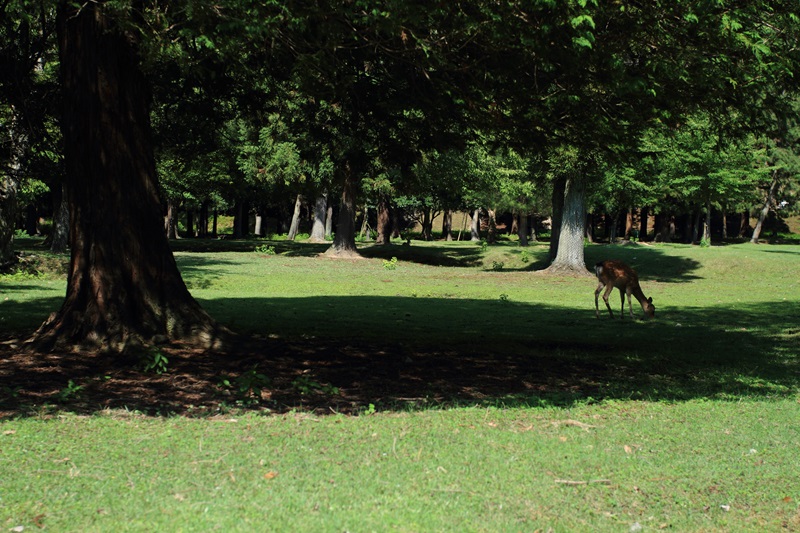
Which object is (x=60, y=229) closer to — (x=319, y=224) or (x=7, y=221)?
(x=7, y=221)

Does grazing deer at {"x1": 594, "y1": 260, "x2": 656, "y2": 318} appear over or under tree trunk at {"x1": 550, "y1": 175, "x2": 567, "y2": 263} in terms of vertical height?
under

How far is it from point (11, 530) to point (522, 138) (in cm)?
913

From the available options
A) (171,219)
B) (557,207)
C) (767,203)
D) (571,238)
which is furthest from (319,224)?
(767,203)

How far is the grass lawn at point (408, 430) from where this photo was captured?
18.9 feet

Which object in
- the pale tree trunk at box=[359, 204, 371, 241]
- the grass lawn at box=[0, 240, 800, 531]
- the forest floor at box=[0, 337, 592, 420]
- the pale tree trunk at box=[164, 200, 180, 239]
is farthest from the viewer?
the pale tree trunk at box=[359, 204, 371, 241]

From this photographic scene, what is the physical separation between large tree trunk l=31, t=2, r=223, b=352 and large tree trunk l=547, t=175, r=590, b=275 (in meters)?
24.2

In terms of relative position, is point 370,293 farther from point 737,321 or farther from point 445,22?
point 445,22

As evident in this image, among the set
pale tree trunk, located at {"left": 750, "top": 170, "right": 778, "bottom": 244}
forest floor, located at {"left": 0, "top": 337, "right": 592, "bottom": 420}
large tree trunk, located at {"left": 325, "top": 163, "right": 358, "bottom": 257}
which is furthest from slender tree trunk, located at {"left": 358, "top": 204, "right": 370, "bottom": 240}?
forest floor, located at {"left": 0, "top": 337, "right": 592, "bottom": 420}

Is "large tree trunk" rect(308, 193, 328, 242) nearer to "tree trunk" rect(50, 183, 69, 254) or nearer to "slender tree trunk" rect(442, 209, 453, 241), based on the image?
"slender tree trunk" rect(442, 209, 453, 241)

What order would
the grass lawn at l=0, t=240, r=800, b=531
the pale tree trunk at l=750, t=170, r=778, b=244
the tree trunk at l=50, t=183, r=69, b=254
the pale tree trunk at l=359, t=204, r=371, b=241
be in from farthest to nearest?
the pale tree trunk at l=359, t=204, r=371, b=241, the pale tree trunk at l=750, t=170, r=778, b=244, the tree trunk at l=50, t=183, r=69, b=254, the grass lawn at l=0, t=240, r=800, b=531

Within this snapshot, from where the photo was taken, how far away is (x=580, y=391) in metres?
10.5

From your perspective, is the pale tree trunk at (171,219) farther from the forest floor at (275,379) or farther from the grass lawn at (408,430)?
the forest floor at (275,379)

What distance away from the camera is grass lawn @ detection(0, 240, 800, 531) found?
5754 millimetres

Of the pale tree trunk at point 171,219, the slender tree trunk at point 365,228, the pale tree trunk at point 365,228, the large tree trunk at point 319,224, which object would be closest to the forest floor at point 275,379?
the large tree trunk at point 319,224
